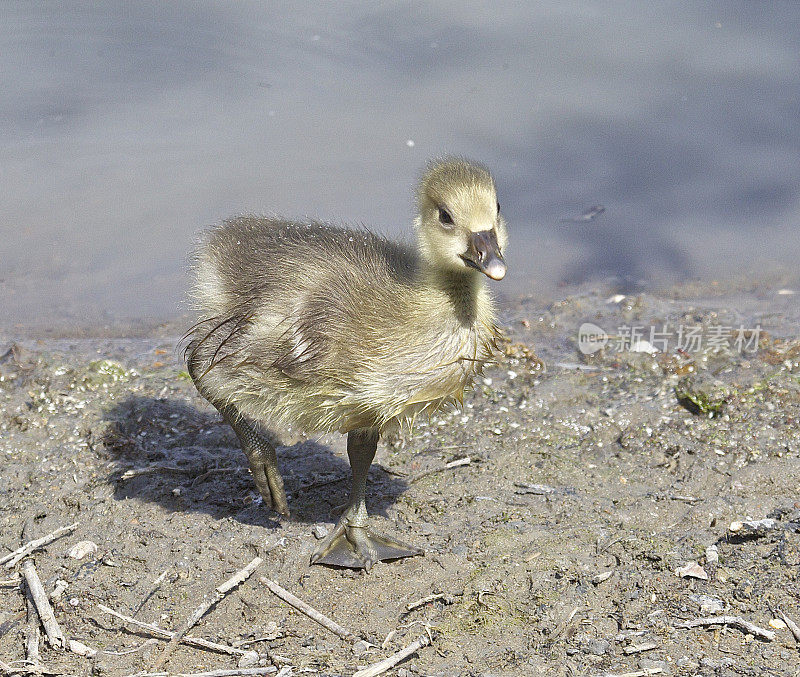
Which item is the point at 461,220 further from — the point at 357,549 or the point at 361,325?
the point at 357,549

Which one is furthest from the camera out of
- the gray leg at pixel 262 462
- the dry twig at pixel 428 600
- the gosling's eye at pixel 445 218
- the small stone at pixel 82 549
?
the gray leg at pixel 262 462

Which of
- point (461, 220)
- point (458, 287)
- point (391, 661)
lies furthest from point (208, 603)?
point (461, 220)

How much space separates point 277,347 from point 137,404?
2.14 m

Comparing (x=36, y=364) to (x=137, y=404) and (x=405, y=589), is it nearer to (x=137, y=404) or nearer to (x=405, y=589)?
(x=137, y=404)

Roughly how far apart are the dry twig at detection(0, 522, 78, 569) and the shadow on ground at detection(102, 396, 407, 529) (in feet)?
1.49

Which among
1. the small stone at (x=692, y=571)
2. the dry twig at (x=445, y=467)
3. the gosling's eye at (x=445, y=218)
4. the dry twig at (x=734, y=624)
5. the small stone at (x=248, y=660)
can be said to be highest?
the gosling's eye at (x=445, y=218)

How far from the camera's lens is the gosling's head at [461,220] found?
3.77m

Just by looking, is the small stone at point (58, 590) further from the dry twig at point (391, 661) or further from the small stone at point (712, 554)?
the small stone at point (712, 554)

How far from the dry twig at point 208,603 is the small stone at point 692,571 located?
6.26 feet

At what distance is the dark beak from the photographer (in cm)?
364

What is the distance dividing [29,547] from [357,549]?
5.12ft

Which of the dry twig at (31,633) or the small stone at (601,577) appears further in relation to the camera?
the small stone at (601,577)

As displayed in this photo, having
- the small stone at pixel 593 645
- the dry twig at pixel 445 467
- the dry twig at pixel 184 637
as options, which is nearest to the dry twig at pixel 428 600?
the small stone at pixel 593 645

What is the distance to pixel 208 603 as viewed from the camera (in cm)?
402
